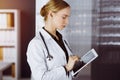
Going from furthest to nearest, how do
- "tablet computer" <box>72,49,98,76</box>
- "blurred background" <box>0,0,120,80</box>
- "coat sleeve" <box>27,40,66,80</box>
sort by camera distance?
"blurred background" <box>0,0,120,80</box> → "tablet computer" <box>72,49,98,76</box> → "coat sleeve" <box>27,40,66,80</box>

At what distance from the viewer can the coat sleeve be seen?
130 cm

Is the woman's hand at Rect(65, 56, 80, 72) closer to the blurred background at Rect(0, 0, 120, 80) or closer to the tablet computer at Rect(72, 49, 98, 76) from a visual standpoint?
the tablet computer at Rect(72, 49, 98, 76)

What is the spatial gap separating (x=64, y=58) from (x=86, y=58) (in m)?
0.14

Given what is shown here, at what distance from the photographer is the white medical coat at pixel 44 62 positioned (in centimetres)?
130

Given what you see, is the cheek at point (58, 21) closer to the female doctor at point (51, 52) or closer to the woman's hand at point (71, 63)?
the female doctor at point (51, 52)

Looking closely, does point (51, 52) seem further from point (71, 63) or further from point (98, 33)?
point (98, 33)

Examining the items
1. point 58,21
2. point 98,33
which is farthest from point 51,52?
point 98,33

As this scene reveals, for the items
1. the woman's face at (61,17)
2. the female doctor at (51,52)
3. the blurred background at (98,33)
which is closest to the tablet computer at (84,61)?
the female doctor at (51,52)

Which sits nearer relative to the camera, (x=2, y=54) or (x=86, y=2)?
(x=86, y=2)

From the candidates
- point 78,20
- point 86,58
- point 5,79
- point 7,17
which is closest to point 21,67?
point 5,79

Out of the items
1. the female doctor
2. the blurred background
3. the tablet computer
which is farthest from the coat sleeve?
the blurred background

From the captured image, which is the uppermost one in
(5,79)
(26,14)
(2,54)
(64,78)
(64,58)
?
(26,14)

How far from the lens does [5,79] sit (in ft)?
16.5

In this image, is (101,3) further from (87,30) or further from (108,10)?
(87,30)
